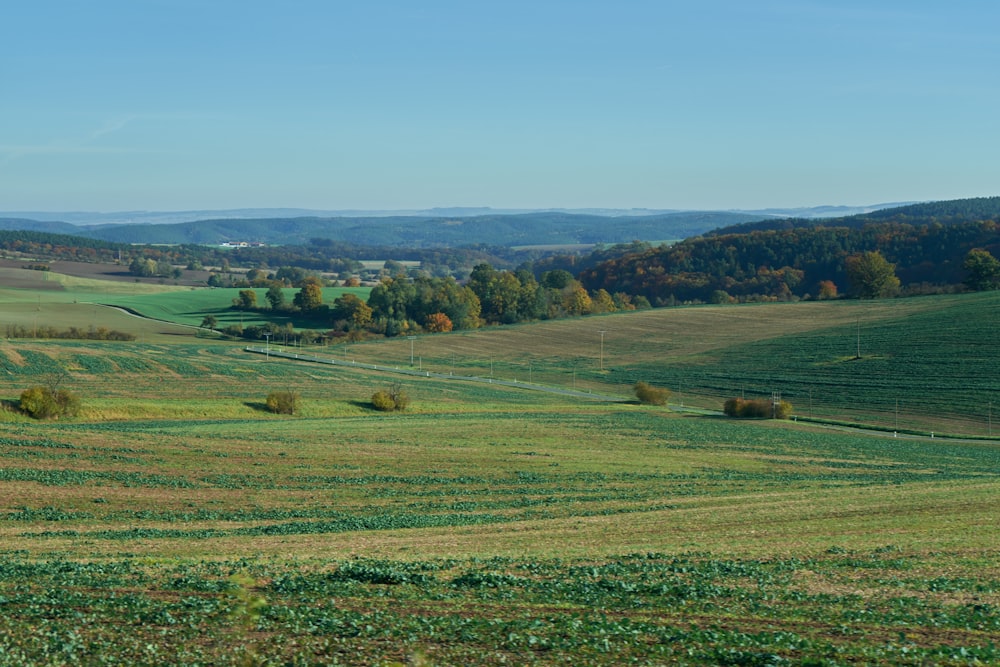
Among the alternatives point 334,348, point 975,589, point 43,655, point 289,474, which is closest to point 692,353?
point 334,348

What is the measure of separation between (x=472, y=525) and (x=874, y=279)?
397 ft

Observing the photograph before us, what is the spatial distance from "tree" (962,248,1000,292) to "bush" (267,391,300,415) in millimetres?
97936

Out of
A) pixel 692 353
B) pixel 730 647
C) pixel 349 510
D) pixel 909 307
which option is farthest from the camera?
pixel 909 307

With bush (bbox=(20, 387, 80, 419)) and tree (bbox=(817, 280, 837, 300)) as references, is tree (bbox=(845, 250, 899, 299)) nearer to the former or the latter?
tree (bbox=(817, 280, 837, 300))

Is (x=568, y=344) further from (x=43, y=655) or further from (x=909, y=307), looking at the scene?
(x=43, y=655)

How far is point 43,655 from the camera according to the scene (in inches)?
476

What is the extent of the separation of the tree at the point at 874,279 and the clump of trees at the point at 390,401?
8859 cm

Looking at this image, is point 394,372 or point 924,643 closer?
point 924,643

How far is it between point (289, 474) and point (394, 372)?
53.0 m

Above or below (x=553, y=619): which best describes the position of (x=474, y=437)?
below

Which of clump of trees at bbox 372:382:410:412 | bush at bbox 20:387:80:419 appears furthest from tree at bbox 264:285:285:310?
bush at bbox 20:387:80:419

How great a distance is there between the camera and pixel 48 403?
182 feet

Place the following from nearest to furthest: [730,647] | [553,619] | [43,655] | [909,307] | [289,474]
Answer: [43,655]
[730,647]
[553,619]
[289,474]
[909,307]

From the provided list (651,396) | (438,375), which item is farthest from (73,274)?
(651,396)
